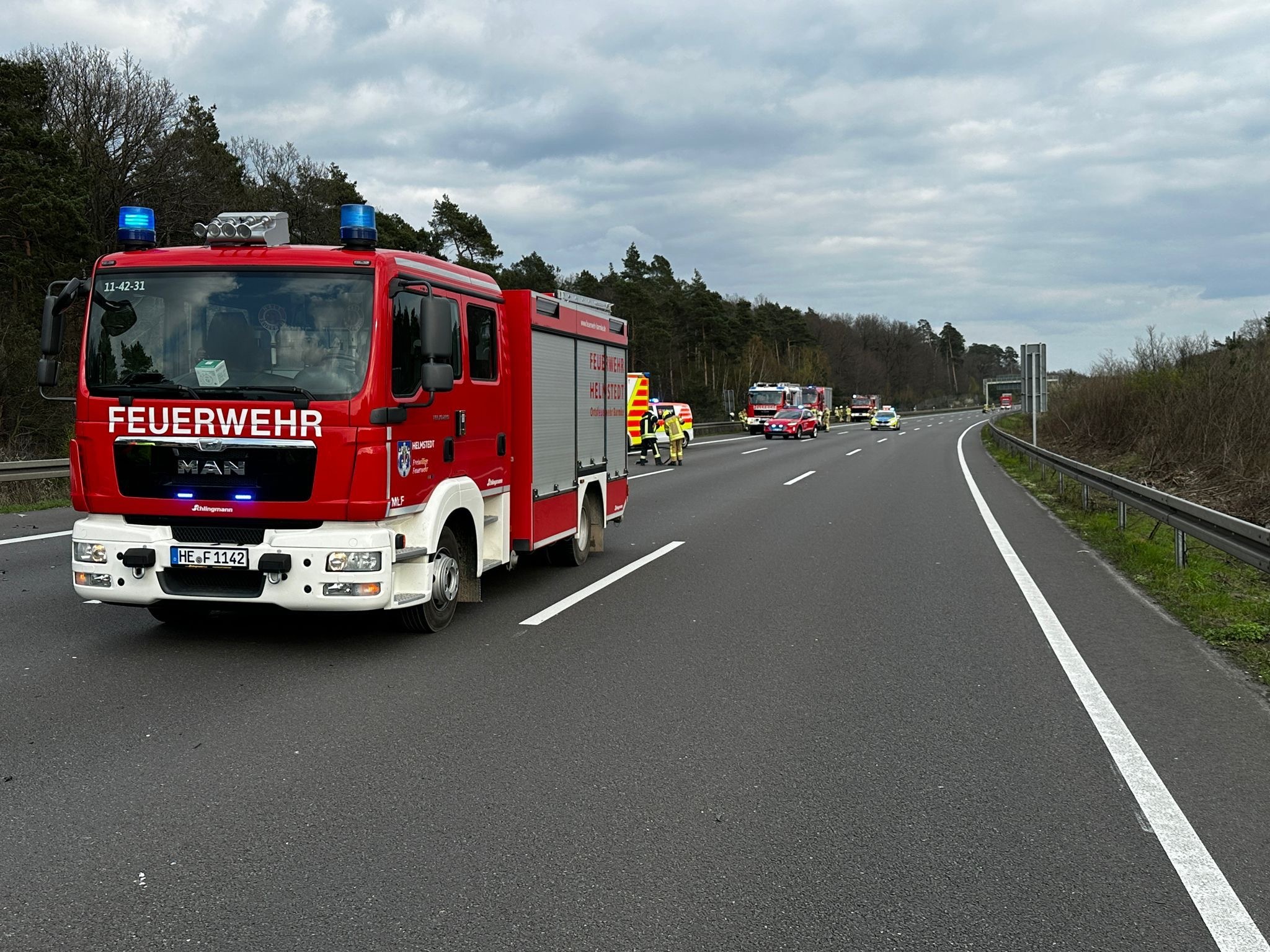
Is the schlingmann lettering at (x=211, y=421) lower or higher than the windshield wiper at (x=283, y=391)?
lower

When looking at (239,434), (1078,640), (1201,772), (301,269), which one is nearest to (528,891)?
(1201,772)

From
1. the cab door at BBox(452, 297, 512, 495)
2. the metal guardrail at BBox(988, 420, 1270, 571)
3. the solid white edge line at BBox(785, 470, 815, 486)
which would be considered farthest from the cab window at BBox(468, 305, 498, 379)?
the solid white edge line at BBox(785, 470, 815, 486)

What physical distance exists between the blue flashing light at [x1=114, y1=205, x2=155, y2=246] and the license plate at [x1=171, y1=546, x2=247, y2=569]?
2087 millimetres

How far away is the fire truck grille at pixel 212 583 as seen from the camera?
21.3ft

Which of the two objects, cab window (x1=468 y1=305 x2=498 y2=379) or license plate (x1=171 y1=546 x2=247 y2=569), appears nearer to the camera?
license plate (x1=171 y1=546 x2=247 y2=569)

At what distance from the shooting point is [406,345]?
682 cm

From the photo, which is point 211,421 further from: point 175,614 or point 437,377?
point 175,614

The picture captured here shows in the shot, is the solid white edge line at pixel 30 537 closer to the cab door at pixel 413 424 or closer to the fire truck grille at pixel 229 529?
the fire truck grille at pixel 229 529

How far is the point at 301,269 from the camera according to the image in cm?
662

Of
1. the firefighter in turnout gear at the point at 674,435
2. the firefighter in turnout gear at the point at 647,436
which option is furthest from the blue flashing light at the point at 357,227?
the firefighter in turnout gear at the point at 647,436

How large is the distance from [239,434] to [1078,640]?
5.50 metres

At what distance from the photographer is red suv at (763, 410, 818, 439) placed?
5159 cm

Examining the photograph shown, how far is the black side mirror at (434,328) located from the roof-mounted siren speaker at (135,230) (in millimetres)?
1963

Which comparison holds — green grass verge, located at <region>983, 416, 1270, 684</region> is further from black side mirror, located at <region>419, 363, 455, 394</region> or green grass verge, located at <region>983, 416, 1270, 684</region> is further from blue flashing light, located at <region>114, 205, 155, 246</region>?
blue flashing light, located at <region>114, 205, 155, 246</region>
